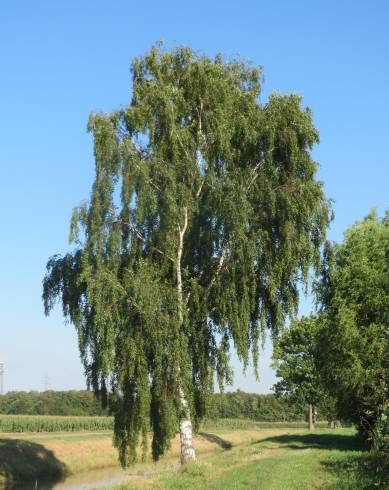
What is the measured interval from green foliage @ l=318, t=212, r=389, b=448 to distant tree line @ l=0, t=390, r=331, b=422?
7931 cm

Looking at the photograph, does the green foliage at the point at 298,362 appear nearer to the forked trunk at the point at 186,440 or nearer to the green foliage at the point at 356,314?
the green foliage at the point at 356,314

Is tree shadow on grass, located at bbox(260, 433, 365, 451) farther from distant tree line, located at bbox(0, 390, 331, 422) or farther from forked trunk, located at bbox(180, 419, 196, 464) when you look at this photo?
distant tree line, located at bbox(0, 390, 331, 422)

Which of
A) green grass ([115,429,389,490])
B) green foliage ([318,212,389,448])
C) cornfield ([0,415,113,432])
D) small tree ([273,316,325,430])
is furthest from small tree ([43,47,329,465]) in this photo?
cornfield ([0,415,113,432])

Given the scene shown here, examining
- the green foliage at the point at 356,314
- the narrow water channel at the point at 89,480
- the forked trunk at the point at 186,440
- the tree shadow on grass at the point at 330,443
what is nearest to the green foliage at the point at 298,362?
the tree shadow on grass at the point at 330,443

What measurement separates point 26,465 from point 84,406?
3383 inches

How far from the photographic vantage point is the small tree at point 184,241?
22625mm

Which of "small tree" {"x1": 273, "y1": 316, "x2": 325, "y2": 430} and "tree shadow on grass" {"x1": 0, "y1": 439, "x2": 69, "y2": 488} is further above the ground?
"small tree" {"x1": 273, "y1": 316, "x2": 325, "y2": 430}

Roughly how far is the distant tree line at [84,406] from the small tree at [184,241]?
86997 mm

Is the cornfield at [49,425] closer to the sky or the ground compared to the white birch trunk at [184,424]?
closer to the ground

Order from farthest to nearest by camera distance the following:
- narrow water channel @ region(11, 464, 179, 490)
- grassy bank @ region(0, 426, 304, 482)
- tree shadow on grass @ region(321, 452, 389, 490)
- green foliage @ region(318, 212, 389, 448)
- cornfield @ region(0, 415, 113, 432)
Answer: cornfield @ region(0, 415, 113, 432)
grassy bank @ region(0, 426, 304, 482)
narrow water channel @ region(11, 464, 179, 490)
green foliage @ region(318, 212, 389, 448)
tree shadow on grass @ region(321, 452, 389, 490)

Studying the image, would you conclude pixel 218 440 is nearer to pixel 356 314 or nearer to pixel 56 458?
pixel 56 458

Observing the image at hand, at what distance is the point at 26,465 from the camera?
3841 centimetres

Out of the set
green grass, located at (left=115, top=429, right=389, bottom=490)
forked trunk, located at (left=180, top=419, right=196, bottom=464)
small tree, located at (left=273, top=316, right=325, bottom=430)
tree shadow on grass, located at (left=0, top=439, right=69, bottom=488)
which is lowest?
tree shadow on grass, located at (left=0, top=439, right=69, bottom=488)

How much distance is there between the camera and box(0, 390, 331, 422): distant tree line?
117 metres
